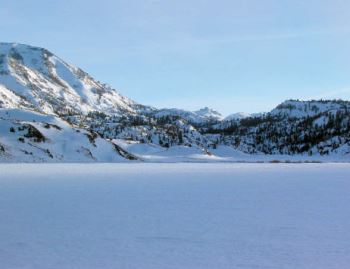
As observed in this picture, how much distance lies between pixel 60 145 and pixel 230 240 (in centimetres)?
8053

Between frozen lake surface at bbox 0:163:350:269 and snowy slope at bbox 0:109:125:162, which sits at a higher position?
snowy slope at bbox 0:109:125:162

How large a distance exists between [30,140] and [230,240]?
78.4 meters

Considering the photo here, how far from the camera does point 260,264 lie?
1011 centimetres

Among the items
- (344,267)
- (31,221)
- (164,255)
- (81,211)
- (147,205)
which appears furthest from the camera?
(147,205)

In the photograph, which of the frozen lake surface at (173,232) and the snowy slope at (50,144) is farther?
the snowy slope at (50,144)

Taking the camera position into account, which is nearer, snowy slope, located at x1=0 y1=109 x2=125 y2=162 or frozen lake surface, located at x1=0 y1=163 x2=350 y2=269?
frozen lake surface, located at x1=0 y1=163 x2=350 y2=269

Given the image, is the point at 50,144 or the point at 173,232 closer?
the point at 173,232

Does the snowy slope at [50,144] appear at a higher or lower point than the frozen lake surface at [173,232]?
higher

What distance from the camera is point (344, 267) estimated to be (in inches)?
387

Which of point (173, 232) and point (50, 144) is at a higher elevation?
point (50, 144)

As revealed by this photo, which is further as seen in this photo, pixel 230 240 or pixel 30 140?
pixel 30 140

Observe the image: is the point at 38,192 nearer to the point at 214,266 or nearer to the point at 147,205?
the point at 147,205

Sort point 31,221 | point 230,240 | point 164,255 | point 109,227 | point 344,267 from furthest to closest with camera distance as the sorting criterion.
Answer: point 31,221 < point 109,227 < point 230,240 < point 164,255 < point 344,267

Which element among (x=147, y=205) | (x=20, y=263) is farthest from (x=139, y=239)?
(x=147, y=205)
